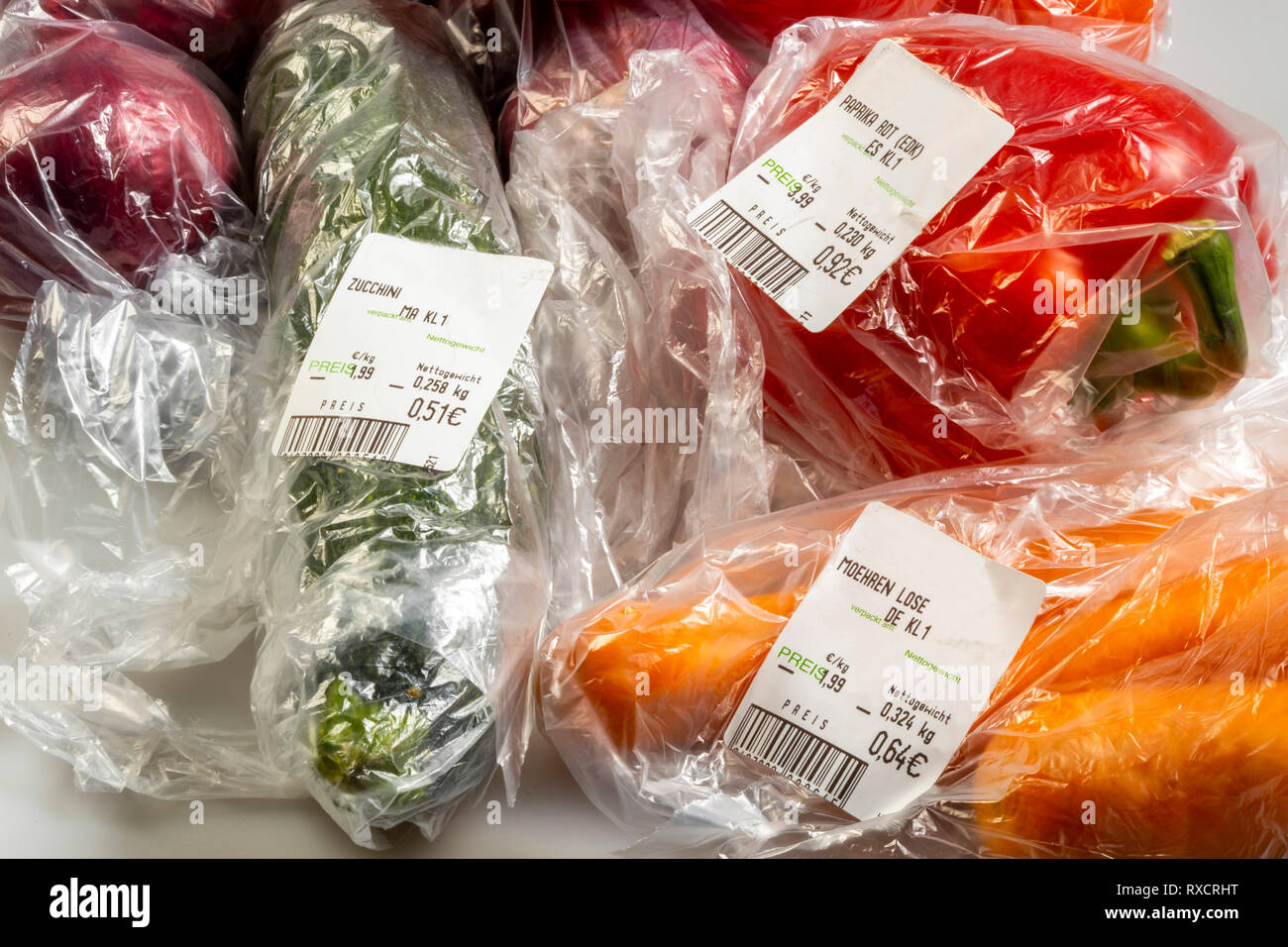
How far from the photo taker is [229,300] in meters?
0.80

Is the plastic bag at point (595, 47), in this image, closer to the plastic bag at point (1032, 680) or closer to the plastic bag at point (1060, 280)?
the plastic bag at point (1060, 280)

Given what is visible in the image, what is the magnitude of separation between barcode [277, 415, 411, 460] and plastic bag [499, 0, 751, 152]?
0.29 meters

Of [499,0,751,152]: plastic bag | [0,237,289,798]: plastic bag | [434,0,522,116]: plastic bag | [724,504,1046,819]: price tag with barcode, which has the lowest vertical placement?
[0,237,289,798]: plastic bag

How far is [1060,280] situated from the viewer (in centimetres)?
65

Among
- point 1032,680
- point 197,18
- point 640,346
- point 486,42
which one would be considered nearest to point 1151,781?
point 1032,680

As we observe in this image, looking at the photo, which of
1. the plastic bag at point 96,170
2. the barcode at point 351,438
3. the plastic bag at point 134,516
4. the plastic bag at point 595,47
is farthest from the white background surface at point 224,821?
the plastic bag at point 595,47

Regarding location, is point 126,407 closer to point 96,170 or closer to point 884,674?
point 96,170

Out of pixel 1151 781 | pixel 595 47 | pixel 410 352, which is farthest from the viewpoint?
pixel 595 47

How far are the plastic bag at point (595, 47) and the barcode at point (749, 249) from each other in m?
0.14

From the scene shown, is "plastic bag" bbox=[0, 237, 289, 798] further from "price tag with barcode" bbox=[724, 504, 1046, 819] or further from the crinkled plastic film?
"price tag with barcode" bbox=[724, 504, 1046, 819]

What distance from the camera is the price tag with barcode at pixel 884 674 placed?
0.59 meters

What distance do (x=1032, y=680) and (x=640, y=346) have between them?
1.01ft

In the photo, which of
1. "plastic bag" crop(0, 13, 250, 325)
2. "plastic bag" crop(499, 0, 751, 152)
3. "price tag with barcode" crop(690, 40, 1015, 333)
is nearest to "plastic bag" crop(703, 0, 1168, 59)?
"plastic bag" crop(499, 0, 751, 152)

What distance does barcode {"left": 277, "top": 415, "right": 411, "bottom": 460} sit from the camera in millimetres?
645
